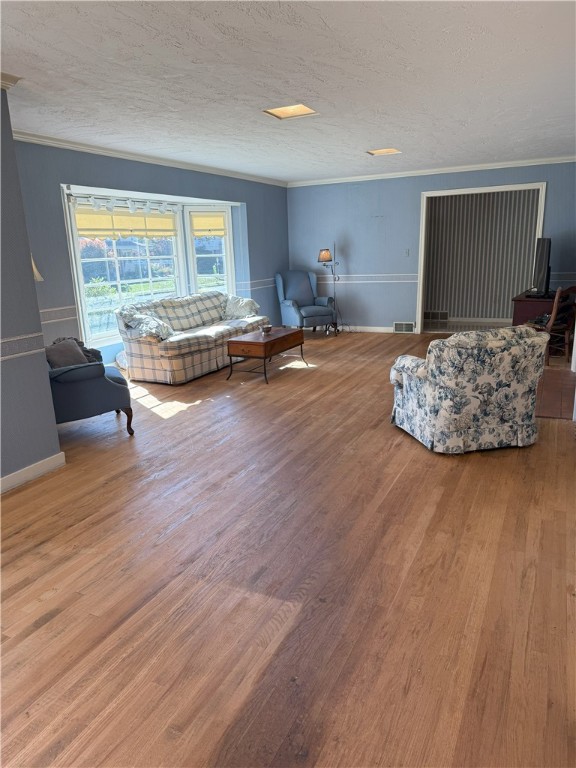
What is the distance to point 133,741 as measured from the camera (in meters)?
1.64

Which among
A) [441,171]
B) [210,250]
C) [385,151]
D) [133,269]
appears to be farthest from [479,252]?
[133,269]

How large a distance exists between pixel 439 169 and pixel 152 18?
250 inches

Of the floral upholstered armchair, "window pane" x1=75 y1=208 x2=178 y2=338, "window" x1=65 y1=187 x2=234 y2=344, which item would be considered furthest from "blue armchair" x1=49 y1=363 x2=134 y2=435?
the floral upholstered armchair

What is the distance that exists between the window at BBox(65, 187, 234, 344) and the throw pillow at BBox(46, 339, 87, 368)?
174 centimetres

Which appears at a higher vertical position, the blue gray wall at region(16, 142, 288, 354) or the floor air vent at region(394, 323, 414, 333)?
the blue gray wall at region(16, 142, 288, 354)

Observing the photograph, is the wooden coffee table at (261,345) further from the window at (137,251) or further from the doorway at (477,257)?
the doorway at (477,257)

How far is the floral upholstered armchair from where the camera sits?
3.51 m

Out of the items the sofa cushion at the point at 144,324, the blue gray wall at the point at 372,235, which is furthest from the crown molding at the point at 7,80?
the blue gray wall at the point at 372,235

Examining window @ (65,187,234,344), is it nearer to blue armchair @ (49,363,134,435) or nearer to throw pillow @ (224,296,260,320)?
throw pillow @ (224,296,260,320)

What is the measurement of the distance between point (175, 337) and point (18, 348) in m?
2.66

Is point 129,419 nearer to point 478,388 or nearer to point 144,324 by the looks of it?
point 144,324

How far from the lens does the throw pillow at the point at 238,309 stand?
737cm

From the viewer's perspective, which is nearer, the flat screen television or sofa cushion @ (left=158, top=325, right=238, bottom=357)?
sofa cushion @ (left=158, top=325, right=238, bottom=357)

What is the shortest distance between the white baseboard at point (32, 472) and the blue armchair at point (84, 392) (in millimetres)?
384
